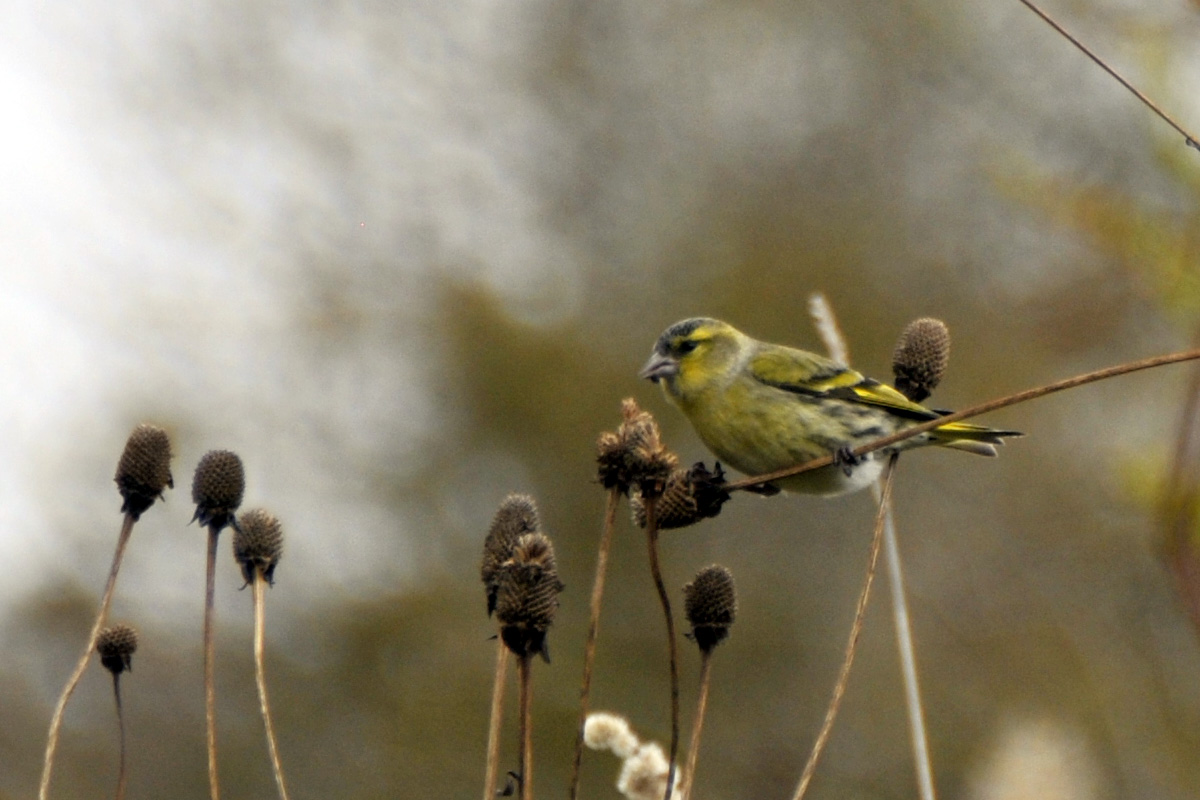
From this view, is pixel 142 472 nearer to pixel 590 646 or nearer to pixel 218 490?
pixel 218 490

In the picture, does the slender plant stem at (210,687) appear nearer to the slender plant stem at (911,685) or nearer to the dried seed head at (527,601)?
the dried seed head at (527,601)

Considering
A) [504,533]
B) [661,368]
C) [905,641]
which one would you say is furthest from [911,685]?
[661,368]

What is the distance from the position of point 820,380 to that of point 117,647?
140 inches

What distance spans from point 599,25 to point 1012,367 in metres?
12.1

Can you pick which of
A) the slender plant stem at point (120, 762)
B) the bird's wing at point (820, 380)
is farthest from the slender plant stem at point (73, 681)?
the bird's wing at point (820, 380)

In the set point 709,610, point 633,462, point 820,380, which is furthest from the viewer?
point 820,380

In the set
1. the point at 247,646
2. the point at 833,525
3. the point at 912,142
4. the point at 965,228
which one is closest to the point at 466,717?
the point at 247,646

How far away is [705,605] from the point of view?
3014 mm

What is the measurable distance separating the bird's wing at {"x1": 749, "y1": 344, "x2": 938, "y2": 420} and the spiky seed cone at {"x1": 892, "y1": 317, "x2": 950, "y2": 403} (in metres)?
1.63

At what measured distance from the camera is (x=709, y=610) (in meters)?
3.01

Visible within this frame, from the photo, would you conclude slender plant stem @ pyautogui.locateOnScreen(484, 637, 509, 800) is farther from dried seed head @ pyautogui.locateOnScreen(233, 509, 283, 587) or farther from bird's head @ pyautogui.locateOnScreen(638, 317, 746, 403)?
bird's head @ pyautogui.locateOnScreen(638, 317, 746, 403)

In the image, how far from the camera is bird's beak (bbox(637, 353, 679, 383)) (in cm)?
554

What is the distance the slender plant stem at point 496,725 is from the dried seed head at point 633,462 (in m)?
0.44

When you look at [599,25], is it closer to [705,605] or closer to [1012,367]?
→ [1012,367]
